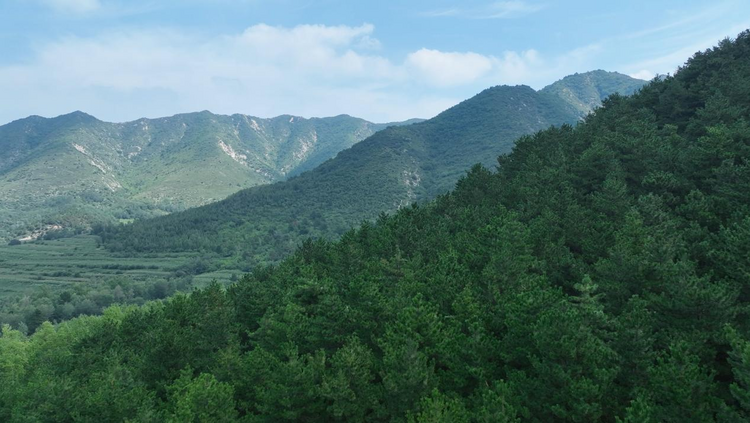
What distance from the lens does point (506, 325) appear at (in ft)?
78.5

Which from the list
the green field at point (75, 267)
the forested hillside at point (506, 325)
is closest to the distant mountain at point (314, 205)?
the green field at point (75, 267)

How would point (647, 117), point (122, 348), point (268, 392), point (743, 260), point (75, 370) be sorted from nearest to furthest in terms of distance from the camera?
point (743, 260), point (268, 392), point (75, 370), point (122, 348), point (647, 117)

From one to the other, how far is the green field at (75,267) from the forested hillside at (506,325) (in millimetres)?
96262

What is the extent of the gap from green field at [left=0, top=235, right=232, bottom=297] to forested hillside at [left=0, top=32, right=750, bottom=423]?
96.3m

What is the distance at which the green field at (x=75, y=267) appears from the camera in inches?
5418

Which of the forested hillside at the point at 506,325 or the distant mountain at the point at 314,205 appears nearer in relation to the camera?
the forested hillside at the point at 506,325

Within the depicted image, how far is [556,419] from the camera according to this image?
19.4 metres

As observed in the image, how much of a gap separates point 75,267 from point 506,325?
171221mm

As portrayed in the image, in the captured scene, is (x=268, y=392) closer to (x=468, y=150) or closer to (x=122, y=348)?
(x=122, y=348)

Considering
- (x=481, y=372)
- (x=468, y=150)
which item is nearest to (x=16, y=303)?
(x=481, y=372)

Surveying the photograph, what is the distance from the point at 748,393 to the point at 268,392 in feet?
72.7

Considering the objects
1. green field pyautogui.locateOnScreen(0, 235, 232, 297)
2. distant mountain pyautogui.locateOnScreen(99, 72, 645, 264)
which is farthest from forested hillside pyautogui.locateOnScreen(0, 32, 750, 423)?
green field pyautogui.locateOnScreen(0, 235, 232, 297)

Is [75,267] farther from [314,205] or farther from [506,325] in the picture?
[506,325]

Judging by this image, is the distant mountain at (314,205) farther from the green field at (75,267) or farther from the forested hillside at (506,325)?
the forested hillside at (506,325)
